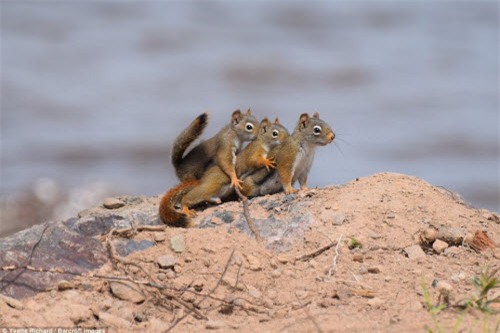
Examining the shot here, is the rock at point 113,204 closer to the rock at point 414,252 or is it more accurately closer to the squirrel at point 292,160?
the squirrel at point 292,160

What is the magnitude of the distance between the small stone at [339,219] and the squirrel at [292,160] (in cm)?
87

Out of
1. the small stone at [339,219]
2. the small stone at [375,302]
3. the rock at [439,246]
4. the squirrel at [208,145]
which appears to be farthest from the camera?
the squirrel at [208,145]

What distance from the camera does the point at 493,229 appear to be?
7.52 m

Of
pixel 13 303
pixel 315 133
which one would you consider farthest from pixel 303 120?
pixel 13 303

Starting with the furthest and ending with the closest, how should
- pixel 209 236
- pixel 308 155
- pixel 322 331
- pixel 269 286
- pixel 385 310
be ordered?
pixel 308 155 → pixel 209 236 → pixel 269 286 → pixel 385 310 → pixel 322 331

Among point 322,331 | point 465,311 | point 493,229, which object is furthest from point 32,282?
point 493,229

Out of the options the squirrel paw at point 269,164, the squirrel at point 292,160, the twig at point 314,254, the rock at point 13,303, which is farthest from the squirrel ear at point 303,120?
the rock at point 13,303

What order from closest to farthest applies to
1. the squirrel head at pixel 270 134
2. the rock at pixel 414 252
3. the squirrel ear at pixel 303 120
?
the rock at pixel 414 252 < the squirrel head at pixel 270 134 < the squirrel ear at pixel 303 120

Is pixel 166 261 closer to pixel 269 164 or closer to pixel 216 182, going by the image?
pixel 216 182

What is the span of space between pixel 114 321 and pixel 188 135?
2.48 metres

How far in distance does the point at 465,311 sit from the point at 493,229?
1.71m

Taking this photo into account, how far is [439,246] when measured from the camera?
7.12 meters

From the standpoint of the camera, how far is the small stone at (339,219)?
23.8ft

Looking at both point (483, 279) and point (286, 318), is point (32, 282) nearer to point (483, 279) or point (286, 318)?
point (286, 318)
